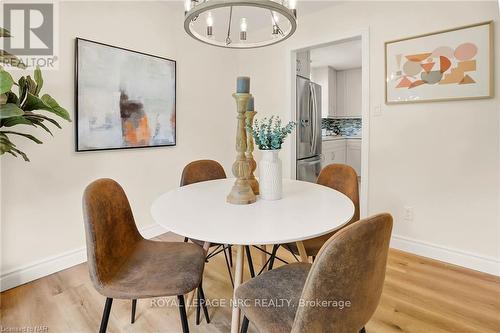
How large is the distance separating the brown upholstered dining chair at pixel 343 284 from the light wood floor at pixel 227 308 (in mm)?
843

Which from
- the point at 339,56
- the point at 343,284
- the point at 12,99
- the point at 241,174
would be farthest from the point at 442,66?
the point at 339,56

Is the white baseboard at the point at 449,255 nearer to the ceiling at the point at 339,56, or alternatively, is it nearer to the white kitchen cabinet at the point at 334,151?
the white kitchen cabinet at the point at 334,151

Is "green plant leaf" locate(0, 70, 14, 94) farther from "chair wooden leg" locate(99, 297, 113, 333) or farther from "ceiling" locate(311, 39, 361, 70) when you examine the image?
"ceiling" locate(311, 39, 361, 70)

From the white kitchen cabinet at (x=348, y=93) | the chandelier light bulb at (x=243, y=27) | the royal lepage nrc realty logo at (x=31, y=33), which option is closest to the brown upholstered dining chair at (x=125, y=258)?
the chandelier light bulb at (x=243, y=27)

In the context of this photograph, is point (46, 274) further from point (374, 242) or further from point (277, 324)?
point (374, 242)

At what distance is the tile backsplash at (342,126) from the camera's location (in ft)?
20.7

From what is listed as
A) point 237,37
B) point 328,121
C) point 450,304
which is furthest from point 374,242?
point 328,121

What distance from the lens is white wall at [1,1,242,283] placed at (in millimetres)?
2014

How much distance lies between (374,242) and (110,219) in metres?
1.10

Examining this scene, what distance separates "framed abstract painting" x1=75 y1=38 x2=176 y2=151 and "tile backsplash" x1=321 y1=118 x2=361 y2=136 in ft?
14.1

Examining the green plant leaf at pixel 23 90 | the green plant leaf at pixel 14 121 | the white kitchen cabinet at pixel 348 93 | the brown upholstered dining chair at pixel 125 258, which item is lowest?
the brown upholstered dining chair at pixel 125 258

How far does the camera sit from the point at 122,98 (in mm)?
2543

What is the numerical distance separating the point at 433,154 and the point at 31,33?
3.24 m

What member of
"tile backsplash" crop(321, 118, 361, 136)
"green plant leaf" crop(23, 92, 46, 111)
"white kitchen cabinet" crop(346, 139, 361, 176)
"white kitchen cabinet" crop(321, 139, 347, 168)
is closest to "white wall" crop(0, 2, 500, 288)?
"green plant leaf" crop(23, 92, 46, 111)
